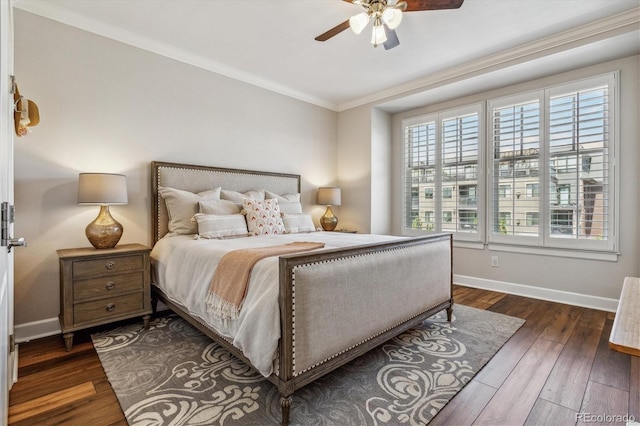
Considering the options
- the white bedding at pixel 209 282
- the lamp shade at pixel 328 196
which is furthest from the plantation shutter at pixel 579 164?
the white bedding at pixel 209 282

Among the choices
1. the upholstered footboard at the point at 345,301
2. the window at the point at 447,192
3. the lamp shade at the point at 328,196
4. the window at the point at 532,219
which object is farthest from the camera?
the lamp shade at the point at 328,196

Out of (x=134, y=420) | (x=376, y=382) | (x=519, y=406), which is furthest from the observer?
(x=376, y=382)

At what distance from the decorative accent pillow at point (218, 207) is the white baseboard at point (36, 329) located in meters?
1.54

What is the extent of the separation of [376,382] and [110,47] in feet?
12.0

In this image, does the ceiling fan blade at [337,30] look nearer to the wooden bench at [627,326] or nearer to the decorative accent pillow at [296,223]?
the decorative accent pillow at [296,223]

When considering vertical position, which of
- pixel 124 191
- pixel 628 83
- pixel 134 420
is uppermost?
pixel 628 83

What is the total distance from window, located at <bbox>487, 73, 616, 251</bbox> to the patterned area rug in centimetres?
157

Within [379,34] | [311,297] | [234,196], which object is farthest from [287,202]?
[311,297]

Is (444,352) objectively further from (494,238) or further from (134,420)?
(494,238)

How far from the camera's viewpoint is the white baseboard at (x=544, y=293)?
3195 mm

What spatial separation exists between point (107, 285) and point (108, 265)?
16 cm

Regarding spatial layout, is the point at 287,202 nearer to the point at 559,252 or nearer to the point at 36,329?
the point at 36,329

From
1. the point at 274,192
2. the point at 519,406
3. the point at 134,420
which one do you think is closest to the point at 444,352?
the point at 519,406

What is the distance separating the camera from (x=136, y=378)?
6.36 feet
